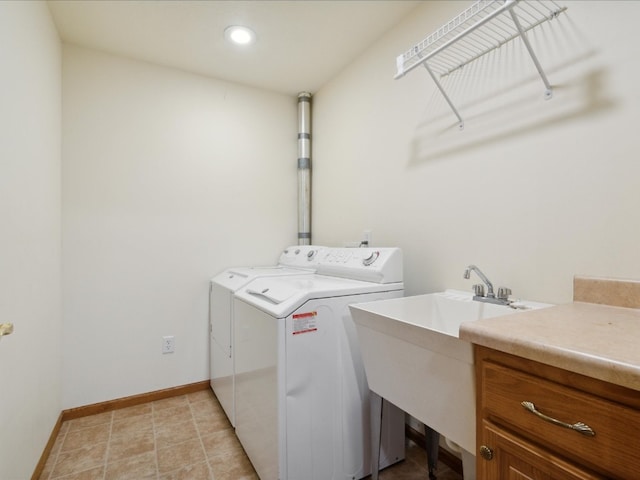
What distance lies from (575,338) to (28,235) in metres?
1.98

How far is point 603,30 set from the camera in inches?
41.5

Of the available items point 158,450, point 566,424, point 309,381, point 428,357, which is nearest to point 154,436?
point 158,450

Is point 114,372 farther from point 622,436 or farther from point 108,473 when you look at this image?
point 622,436

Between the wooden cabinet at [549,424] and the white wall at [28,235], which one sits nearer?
the wooden cabinet at [549,424]

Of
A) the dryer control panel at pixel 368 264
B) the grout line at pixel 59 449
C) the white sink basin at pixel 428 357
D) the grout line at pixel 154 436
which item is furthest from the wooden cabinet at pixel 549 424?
the grout line at pixel 59 449

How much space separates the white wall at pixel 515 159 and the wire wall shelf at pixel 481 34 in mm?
46

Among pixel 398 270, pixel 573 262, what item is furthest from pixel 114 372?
pixel 573 262

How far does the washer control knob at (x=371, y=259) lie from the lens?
5.44ft

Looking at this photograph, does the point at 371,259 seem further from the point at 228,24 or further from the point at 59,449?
the point at 59,449

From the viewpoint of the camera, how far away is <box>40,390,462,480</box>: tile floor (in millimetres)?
1559

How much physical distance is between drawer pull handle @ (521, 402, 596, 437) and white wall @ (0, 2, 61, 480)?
1606mm

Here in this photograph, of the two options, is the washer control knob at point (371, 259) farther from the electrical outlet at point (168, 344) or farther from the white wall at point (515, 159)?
the electrical outlet at point (168, 344)

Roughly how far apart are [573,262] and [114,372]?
2.67 meters

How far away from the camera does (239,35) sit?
1981 mm
